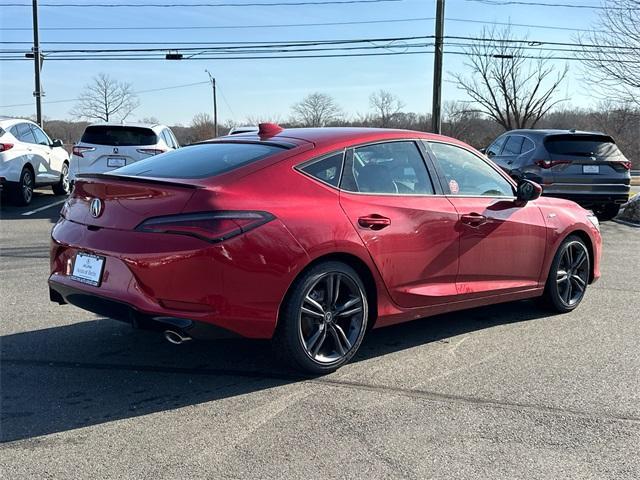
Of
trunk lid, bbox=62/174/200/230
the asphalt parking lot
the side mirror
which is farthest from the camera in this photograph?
the side mirror

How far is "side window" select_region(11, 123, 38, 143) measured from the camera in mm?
12141

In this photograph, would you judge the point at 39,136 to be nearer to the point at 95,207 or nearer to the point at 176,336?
the point at 95,207

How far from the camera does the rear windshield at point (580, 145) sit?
1152 cm

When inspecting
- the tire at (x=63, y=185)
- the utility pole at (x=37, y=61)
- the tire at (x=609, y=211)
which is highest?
the utility pole at (x=37, y=61)

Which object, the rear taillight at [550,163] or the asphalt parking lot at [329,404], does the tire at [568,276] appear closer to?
the asphalt parking lot at [329,404]

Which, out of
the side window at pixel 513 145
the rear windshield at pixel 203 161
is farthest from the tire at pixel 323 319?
the side window at pixel 513 145

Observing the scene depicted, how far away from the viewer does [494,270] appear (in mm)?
4973

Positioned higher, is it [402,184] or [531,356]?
[402,184]

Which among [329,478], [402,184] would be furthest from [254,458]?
[402,184]

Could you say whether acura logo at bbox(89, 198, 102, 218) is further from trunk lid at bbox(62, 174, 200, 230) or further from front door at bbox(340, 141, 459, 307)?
front door at bbox(340, 141, 459, 307)

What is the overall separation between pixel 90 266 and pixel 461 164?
2907 millimetres

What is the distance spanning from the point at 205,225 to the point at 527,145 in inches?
384

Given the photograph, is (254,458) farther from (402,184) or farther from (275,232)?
(402,184)

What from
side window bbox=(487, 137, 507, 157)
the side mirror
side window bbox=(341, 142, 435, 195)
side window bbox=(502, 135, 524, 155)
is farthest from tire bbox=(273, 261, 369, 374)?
side window bbox=(487, 137, 507, 157)
